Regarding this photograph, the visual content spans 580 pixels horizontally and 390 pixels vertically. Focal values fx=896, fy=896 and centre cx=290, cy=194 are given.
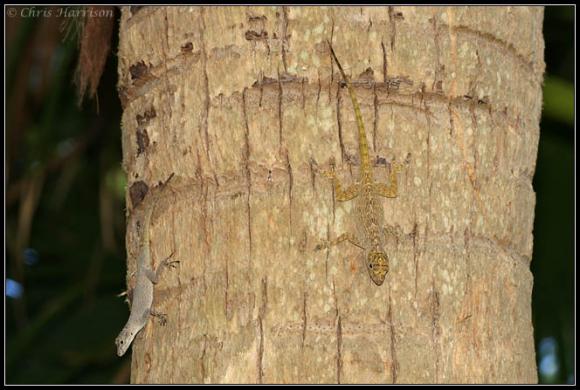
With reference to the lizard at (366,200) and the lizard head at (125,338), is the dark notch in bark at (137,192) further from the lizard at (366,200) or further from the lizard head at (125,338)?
the lizard head at (125,338)

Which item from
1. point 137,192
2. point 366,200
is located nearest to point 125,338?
point 137,192

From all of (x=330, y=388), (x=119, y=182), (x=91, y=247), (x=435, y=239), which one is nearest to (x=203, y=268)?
(x=330, y=388)

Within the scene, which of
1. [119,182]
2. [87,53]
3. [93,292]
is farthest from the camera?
[119,182]

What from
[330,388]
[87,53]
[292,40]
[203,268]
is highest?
[87,53]

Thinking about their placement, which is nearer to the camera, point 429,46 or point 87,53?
point 429,46

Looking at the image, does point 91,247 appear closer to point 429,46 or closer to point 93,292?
point 93,292

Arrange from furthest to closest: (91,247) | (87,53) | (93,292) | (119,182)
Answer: (119,182)
(91,247)
(93,292)
(87,53)

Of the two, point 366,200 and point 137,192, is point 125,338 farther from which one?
point 366,200
